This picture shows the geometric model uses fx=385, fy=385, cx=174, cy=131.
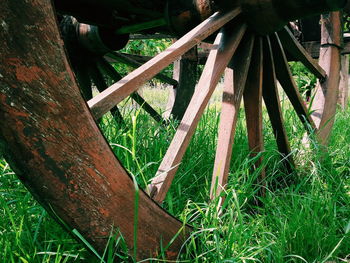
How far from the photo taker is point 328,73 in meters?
2.31

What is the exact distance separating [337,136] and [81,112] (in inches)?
91.2

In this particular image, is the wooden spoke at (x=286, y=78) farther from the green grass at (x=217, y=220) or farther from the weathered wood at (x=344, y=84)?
the weathered wood at (x=344, y=84)

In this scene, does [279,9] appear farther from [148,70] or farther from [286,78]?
[148,70]

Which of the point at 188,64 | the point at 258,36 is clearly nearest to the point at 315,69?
the point at 258,36

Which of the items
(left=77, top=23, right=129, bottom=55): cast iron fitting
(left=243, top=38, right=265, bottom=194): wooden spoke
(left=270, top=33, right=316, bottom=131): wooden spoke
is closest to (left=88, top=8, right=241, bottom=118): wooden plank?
(left=243, top=38, right=265, bottom=194): wooden spoke

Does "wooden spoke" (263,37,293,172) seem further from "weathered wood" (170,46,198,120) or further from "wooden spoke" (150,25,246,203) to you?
"weathered wood" (170,46,198,120)

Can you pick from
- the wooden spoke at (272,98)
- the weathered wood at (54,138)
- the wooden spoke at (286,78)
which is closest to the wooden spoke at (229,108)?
the wooden spoke at (272,98)

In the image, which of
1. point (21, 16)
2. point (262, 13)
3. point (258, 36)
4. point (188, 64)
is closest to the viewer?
point (21, 16)

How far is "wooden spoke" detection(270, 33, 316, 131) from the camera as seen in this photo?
1.93 m

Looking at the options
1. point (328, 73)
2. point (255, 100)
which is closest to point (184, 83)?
point (328, 73)

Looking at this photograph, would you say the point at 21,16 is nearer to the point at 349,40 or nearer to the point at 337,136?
the point at 337,136

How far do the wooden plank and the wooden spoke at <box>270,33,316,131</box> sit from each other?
47 cm

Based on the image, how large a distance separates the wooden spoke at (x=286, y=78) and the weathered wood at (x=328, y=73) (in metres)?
0.19

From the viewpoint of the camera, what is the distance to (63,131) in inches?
34.3
